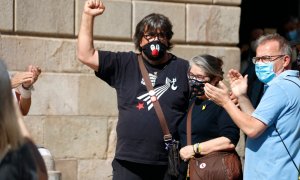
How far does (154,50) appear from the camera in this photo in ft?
19.8

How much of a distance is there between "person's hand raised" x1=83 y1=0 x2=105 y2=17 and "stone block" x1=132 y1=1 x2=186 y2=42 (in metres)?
2.93

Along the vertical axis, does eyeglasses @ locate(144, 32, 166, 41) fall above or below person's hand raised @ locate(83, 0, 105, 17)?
below

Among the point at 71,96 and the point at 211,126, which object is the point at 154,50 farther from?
the point at 71,96

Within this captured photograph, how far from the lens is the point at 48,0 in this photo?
8469 millimetres

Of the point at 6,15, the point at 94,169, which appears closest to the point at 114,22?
the point at 6,15

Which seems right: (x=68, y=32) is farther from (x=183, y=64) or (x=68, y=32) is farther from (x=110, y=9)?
(x=183, y=64)

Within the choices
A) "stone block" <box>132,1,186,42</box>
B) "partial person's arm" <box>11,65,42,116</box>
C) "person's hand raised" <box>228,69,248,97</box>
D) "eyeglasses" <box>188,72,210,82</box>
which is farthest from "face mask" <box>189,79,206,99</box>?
"stone block" <box>132,1,186,42</box>

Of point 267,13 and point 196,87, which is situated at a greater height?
point 267,13

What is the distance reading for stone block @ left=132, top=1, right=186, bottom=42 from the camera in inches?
352

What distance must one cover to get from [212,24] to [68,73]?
1.77 meters

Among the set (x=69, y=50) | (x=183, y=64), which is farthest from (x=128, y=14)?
(x=183, y=64)

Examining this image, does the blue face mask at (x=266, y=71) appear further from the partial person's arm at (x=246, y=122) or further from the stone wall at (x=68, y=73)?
the stone wall at (x=68, y=73)

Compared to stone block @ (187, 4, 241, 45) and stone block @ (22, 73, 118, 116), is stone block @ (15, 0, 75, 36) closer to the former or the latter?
stone block @ (22, 73, 118, 116)

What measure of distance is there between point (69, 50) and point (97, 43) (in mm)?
307
